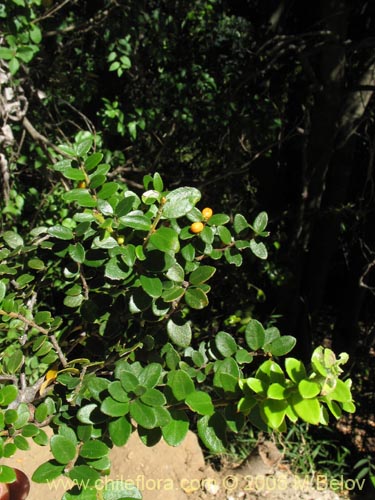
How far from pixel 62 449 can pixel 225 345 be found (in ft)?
1.38

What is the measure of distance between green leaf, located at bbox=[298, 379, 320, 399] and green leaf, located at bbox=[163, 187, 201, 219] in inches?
16.5

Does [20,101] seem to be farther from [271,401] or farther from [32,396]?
[271,401]

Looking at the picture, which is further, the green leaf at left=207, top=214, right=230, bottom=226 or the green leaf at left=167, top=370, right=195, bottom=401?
the green leaf at left=207, top=214, right=230, bottom=226

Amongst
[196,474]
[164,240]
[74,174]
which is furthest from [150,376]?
[196,474]

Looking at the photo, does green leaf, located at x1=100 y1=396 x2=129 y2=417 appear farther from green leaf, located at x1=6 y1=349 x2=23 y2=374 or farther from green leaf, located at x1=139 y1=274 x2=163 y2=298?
green leaf, located at x1=6 y1=349 x2=23 y2=374

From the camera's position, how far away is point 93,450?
33.9 inches

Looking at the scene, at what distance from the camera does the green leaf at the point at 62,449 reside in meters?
0.84

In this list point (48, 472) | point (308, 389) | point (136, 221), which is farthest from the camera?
point (136, 221)

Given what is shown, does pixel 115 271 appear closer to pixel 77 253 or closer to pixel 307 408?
pixel 77 253

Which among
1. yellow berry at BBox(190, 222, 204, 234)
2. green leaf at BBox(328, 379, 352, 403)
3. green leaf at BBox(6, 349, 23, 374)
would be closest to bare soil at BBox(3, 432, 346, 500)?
green leaf at BBox(6, 349, 23, 374)

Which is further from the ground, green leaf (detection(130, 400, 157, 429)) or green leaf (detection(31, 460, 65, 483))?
green leaf (detection(130, 400, 157, 429))

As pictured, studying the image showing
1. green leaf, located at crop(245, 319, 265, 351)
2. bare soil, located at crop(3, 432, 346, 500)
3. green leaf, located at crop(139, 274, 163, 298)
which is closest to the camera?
green leaf, located at crop(139, 274, 163, 298)

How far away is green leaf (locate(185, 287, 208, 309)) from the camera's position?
1017 millimetres

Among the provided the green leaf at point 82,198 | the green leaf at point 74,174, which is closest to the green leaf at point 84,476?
the green leaf at point 82,198
